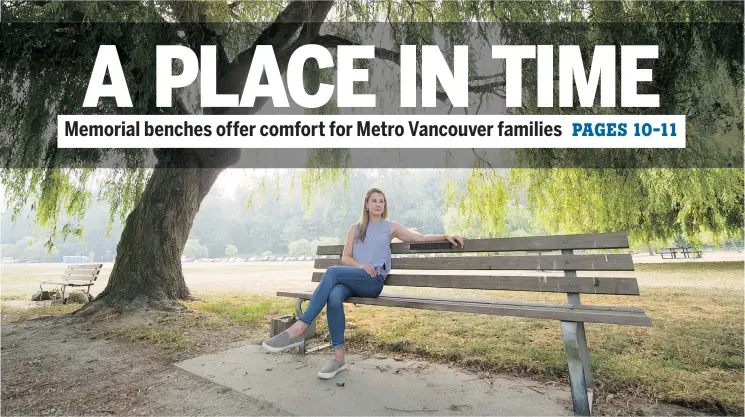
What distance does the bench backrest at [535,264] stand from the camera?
2.59 metres

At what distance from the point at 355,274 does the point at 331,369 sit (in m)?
0.71

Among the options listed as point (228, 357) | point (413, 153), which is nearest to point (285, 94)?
point (413, 153)

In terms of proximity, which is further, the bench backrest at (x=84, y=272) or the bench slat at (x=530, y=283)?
the bench backrest at (x=84, y=272)

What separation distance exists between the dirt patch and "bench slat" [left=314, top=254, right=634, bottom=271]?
1591 millimetres

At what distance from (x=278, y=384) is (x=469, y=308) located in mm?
1406

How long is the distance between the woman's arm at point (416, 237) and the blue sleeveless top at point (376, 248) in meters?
0.08

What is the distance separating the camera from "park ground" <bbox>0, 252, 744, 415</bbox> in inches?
107

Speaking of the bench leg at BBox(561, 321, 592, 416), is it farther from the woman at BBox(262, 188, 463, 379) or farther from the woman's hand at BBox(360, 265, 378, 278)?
the woman's hand at BBox(360, 265, 378, 278)

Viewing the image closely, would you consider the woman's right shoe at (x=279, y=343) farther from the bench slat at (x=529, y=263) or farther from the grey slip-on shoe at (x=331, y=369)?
the bench slat at (x=529, y=263)

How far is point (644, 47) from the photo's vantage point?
16.3 ft

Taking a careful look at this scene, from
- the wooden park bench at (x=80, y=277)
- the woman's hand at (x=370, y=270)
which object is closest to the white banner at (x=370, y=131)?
the wooden park bench at (x=80, y=277)

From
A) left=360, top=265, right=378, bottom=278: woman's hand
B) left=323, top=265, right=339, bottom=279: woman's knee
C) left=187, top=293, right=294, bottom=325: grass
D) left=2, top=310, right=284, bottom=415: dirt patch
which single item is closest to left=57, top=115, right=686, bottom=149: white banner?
left=187, top=293, right=294, bottom=325: grass

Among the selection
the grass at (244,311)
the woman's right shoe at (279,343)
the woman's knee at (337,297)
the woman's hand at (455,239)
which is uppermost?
the woman's hand at (455,239)

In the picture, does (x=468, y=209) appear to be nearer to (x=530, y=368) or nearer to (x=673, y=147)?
(x=673, y=147)
